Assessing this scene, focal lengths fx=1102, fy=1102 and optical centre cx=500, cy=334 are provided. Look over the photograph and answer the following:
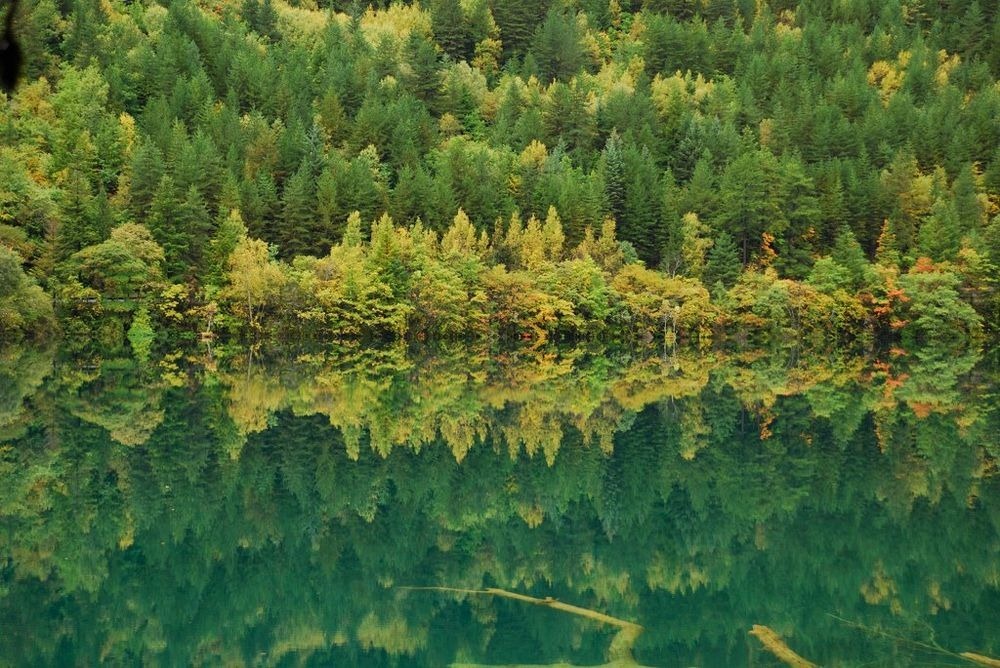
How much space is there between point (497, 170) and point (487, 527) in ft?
186

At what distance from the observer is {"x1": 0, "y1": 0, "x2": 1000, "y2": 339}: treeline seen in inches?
2146

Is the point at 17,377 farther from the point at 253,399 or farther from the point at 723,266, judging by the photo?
the point at 723,266

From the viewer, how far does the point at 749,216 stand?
6556cm

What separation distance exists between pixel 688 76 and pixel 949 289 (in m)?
40.3

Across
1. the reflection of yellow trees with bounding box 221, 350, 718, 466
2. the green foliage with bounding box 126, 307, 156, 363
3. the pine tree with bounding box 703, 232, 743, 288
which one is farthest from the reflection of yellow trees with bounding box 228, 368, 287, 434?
the pine tree with bounding box 703, 232, 743, 288

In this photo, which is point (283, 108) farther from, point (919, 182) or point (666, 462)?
point (666, 462)

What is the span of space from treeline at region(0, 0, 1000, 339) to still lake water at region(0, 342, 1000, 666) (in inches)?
1046

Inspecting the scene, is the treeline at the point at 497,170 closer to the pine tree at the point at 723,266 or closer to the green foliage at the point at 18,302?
the pine tree at the point at 723,266

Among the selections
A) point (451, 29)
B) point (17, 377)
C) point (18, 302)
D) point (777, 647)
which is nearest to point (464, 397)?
point (17, 377)

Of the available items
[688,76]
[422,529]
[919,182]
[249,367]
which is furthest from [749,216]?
[422,529]

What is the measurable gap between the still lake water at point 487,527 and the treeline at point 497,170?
2657cm

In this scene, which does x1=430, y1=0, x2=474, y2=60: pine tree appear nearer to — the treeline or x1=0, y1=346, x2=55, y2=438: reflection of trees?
the treeline

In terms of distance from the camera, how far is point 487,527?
49.2 feet

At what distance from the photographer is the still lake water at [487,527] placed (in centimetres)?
1062
